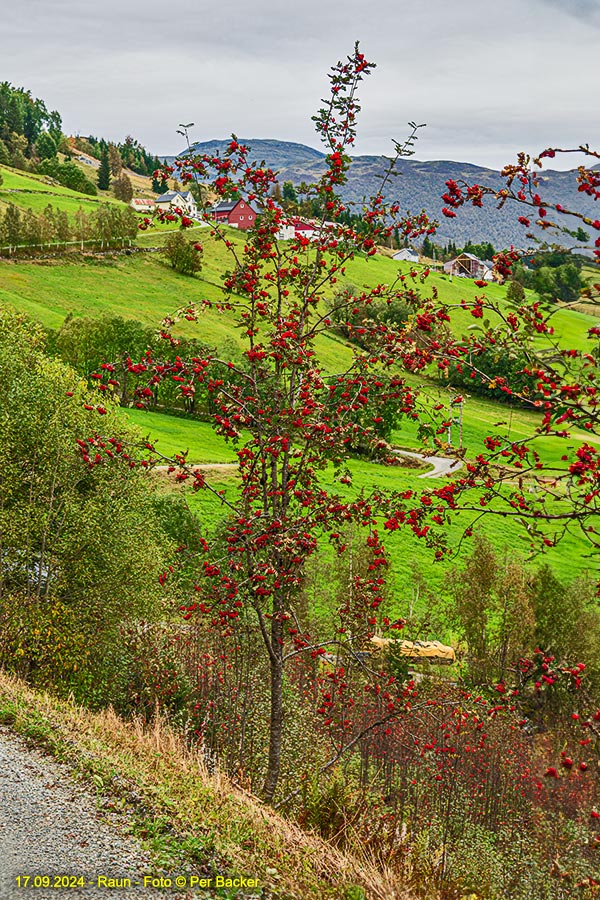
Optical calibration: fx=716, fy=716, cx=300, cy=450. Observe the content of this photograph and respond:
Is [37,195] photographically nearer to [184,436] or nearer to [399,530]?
[184,436]

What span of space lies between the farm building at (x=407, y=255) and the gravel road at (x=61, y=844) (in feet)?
530

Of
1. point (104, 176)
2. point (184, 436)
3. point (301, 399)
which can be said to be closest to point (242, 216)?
point (301, 399)

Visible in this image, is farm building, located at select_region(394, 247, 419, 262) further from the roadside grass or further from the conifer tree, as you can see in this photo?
the roadside grass

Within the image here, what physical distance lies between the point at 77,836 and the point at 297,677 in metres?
15.4

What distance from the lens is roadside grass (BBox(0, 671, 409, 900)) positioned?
6.12 metres

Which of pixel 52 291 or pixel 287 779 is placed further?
pixel 52 291

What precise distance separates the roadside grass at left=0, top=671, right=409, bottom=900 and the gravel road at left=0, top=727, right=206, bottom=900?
212 millimetres

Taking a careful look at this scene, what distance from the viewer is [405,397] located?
726 centimetres

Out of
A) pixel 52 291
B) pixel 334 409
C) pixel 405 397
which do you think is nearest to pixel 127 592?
pixel 334 409

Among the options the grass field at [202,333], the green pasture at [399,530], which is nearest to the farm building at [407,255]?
the grass field at [202,333]

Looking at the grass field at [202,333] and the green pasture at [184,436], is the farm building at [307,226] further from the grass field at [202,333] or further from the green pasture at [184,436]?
the green pasture at [184,436]

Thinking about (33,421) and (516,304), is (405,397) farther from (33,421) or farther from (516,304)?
(33,421)

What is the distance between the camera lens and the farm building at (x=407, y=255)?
534 ft

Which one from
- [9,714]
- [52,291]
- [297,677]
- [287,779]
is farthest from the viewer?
[52,291]
